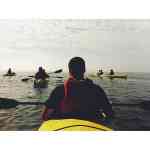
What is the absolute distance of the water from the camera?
2047 millimetres

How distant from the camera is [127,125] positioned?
2066 mm

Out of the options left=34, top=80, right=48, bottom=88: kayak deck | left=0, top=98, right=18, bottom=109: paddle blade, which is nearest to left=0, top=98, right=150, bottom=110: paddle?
left=0, top=98, right=18, bottom=109: paddle blade

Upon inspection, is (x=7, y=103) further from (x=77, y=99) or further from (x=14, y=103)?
(x=77, y=99)

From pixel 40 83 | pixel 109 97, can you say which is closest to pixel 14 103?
pixel 40 83

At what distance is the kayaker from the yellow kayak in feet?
0.11

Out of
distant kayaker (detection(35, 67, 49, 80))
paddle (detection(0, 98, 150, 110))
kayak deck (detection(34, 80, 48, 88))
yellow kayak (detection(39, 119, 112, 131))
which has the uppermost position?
distant kayaker (detection(35, 67, 49, 80))

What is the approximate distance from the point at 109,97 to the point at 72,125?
1.00ft

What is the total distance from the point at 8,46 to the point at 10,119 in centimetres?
48

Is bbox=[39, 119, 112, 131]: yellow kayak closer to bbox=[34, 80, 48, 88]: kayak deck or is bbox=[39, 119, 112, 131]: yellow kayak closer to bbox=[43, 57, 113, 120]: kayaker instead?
bbox=[43, 57, 113, 120]: kayaker

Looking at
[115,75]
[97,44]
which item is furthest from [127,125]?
[97,44]

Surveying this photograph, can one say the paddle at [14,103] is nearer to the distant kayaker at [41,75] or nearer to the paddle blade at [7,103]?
the paddle blade at [7,103]

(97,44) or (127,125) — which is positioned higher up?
(97,44)

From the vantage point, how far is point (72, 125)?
207 cm
